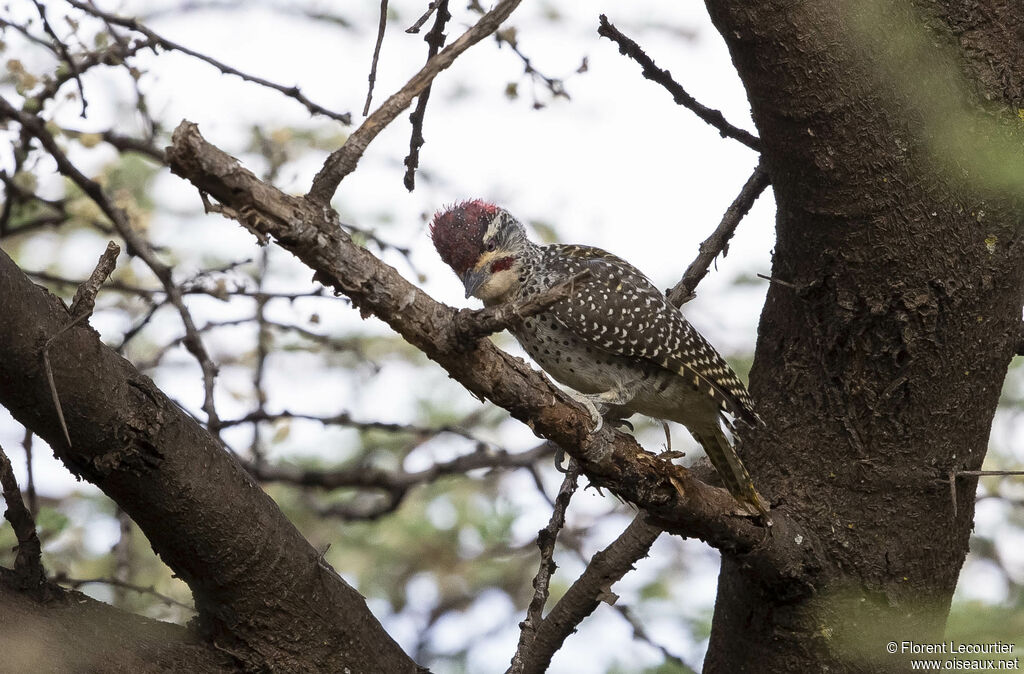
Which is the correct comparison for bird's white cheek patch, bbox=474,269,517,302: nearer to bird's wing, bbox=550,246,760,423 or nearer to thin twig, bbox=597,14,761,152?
bird's wing, bbox=550,246,760,423

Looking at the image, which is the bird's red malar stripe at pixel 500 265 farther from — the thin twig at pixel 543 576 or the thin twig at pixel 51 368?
the thin twig at pixel 51 368

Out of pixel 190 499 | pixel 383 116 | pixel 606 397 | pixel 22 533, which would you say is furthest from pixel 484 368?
pixel 606 397

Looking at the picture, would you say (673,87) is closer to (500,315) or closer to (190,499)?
(500,315)

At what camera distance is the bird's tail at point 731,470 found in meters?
3.27

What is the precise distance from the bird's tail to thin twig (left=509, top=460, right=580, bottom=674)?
0.52 m

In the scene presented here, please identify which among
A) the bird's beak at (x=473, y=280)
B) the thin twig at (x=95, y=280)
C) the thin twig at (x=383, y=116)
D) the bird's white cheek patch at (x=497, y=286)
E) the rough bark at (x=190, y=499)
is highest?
the bird's white cheek patch at (x=497, y=286)

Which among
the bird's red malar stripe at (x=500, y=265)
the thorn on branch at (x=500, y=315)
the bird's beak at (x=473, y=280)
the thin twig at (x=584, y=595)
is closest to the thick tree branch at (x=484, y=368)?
the thorn on branch at (x=500, y=315)

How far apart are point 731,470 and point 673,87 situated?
1336 millimetres

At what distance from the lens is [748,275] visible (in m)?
6.10

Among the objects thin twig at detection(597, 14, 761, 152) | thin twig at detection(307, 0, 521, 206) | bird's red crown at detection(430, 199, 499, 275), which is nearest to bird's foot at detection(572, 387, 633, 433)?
bird's red crown at detection(430, 199, 499, 275)

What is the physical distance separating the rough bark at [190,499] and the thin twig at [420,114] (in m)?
0.97

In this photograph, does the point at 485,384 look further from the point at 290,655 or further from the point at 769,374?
the point at 769,374

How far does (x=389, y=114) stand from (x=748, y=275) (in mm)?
4310

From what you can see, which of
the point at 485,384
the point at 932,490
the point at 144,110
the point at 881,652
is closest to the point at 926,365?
the point at 932,490
